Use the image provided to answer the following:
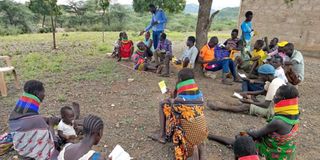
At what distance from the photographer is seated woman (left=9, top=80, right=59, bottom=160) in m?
3.00

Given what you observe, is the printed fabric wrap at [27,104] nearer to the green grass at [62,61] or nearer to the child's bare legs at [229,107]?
the child's bare legs at [229,107]

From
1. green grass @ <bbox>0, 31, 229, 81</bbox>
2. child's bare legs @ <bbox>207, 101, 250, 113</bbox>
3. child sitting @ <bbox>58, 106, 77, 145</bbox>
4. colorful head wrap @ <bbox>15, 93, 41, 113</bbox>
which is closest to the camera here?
colorful head wrap @ <bbox>15, 93, 41, 113</bbox>

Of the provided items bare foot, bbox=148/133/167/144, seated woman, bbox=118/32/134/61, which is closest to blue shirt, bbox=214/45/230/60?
seated woman, bbox=118/32/134/61

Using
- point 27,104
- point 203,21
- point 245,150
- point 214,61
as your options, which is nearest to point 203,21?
point 203,21

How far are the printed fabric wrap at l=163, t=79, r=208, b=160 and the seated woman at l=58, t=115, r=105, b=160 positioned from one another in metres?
1.25

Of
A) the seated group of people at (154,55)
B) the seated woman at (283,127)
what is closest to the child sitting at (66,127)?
the seated woman at (283,127)

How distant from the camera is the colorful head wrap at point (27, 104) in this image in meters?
2.98

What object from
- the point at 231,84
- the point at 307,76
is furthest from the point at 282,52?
the point at 307,76

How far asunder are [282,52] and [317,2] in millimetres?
5682

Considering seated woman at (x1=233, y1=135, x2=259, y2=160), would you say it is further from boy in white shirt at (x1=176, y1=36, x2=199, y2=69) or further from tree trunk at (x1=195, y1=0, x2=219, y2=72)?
tree trunk at (x1=195, y1=0, x2=219, y2=72)

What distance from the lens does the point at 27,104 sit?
2988mm

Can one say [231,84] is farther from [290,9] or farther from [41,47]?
[41,47]

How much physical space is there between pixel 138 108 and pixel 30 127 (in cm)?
227

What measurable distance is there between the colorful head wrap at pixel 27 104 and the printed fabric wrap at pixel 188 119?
1.57m
